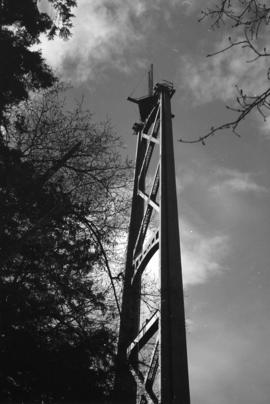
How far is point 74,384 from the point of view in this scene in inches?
209

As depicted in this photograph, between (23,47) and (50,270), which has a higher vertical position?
(23,47)

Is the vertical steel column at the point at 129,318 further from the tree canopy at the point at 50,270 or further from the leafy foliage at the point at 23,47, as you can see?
the leafy foliage at the point at 23,47

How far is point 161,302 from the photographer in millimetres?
5219

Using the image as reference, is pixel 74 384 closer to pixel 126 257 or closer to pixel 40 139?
pixel 126 257

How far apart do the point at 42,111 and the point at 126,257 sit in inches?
153

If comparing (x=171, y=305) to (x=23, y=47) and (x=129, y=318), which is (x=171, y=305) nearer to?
(x=129, y=318)

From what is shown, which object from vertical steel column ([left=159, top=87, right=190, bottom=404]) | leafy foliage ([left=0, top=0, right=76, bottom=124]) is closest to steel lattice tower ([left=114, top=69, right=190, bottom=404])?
vertical steel column ([left=159, top=87, right=190, bottom=404])

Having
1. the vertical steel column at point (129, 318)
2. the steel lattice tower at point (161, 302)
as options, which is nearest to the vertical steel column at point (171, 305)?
the steel lattice tower at point (161, 302)

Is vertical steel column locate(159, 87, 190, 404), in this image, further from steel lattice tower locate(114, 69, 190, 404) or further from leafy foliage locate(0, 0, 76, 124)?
leafy foliage locate(0, 0, 76, 124)

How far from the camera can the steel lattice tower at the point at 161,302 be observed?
4668 mm

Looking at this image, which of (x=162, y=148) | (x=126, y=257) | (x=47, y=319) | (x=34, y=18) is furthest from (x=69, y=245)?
(x=34, y=18)

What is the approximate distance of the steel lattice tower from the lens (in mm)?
4668

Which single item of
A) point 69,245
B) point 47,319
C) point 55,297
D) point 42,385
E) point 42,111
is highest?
point 42,111

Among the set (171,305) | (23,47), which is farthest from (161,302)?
(23,47)
